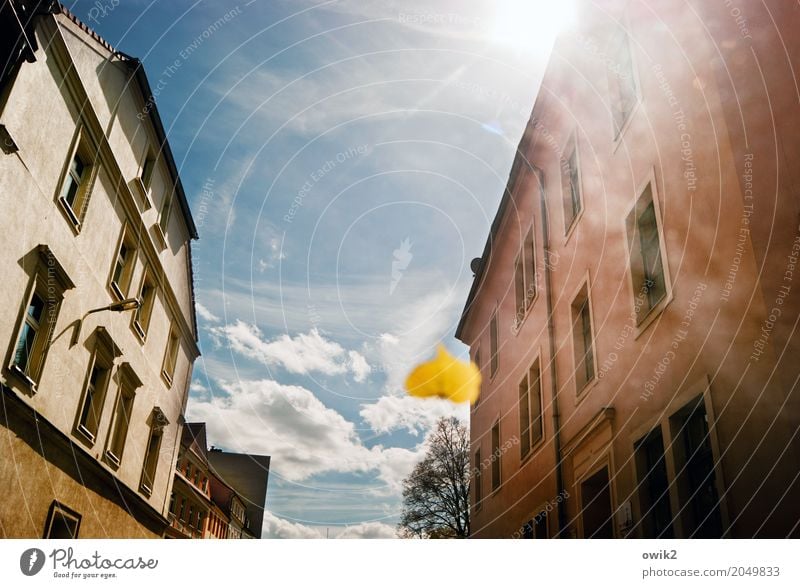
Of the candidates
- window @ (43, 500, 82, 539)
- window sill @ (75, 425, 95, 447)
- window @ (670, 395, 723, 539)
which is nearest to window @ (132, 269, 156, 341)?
window sill @ (75, 425, 95, 447)

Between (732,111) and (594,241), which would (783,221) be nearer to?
(732,111)

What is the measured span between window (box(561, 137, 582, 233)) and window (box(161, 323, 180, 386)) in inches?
432

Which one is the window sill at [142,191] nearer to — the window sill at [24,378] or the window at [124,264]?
the window at [124,264]

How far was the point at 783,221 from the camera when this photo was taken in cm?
521

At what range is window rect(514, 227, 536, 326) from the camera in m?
14.3

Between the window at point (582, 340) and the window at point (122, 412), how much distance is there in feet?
30.6

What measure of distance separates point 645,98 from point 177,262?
12923 millimetres

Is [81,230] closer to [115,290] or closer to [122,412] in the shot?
[115,290]

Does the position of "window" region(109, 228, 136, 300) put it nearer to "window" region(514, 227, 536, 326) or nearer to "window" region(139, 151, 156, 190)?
"window" region(139, 151, 156, 190)

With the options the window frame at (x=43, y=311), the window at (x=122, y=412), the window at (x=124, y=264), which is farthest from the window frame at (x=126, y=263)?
the window frame at (x=43, y=311)

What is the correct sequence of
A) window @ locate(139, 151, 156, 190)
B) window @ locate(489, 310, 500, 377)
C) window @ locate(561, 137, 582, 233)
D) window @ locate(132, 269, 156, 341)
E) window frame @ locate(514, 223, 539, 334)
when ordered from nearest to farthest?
window @ locate(561, 137, 582, 233) → window frame @ locate(514, 223, 539, 334) → window @ locate(139, 151, 156, 190) → window @ locate(132, 269, 156, 341) → window @ locate(489, 310, 500, 377)

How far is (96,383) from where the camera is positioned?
42.0ft
